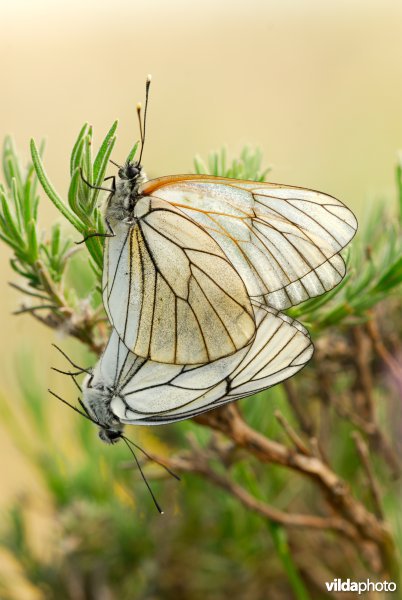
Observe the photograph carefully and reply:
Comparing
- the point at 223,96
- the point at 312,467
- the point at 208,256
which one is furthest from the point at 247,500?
the point at 223,96

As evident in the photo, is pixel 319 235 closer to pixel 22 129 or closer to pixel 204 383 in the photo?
pixel 204 383

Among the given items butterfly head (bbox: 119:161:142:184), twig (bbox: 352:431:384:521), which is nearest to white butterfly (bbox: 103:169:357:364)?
butterfly head (bbox: 119:161:142:184)

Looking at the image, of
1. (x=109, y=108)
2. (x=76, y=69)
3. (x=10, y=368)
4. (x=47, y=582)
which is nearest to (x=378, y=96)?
(x=109, y=108)

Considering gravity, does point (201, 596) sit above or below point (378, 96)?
below

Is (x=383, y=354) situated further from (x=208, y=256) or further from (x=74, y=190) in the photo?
(x=74, y=190)

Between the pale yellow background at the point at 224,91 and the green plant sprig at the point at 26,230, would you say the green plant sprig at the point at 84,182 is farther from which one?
the pale yellow background at the point at 224,91

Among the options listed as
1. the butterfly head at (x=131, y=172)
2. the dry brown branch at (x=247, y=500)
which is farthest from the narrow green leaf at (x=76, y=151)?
the dry brown branch at (x=247, y=500)
